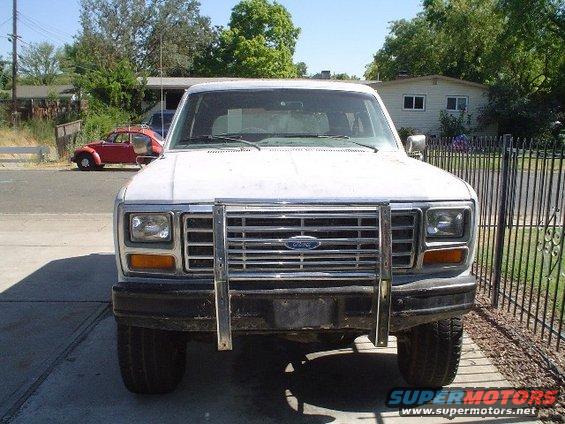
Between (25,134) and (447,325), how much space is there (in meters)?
28.0

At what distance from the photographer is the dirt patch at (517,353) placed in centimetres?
395

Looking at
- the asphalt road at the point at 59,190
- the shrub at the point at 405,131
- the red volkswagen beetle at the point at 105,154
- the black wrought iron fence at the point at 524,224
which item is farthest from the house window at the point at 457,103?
the black wrought iron fence at the point at 524,224

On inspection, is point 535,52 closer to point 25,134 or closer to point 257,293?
point 25,134

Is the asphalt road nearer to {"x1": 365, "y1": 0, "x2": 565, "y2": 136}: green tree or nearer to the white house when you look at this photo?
the white house

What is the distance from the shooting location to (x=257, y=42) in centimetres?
4838

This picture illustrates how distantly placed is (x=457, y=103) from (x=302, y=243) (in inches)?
1227

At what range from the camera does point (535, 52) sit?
35.4m

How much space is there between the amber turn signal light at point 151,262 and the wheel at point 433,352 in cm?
154

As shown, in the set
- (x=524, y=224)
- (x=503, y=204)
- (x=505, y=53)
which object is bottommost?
(x=524, y=224)

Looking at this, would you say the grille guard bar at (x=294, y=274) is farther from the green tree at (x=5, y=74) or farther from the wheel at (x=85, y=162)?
the green tree at (x=5, y=74)

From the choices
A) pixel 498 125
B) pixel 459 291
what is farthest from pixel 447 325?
pixel 498 125

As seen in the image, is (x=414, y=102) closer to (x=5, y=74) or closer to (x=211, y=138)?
(x=211, y=138)

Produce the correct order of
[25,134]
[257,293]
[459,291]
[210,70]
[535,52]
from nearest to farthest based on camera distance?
1. [257,293]
2. [459,291]
3. [25,134]
4. [535,52]
5. [210,70]

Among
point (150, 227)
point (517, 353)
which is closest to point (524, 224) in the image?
point (517, 353)
